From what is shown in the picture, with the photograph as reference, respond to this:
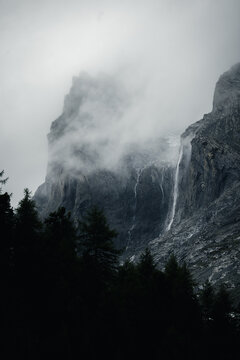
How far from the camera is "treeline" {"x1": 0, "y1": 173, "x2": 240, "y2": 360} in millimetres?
17344

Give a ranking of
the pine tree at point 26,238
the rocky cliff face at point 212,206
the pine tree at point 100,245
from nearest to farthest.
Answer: the pine tree at point 26,238 < the pine tree at point 100,245 < the rocky cliff face at point 212,206

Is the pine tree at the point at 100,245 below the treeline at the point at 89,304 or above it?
above

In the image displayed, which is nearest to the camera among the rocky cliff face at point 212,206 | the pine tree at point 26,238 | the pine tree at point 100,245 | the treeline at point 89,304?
the treeline at point 89,304

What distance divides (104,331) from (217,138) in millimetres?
169296

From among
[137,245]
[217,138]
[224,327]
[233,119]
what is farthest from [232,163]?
[224,327]

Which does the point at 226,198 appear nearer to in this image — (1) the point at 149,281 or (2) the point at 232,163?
(2) the point at 232,163

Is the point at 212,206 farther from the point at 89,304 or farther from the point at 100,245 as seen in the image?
the point at 89,304

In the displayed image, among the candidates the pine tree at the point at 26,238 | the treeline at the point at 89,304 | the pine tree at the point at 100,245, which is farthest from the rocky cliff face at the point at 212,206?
the pine tree at the point at 26,238

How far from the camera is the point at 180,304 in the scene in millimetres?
28281

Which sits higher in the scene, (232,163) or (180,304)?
(232,163)

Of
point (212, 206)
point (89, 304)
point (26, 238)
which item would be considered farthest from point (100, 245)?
point (212, 206)

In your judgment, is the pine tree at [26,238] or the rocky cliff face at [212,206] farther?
the rocky cliff face at [212,206]

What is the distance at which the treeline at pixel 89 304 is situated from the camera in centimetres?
1734

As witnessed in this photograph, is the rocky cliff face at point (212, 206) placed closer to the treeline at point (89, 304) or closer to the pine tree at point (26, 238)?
the treeline at point (89, 304)
